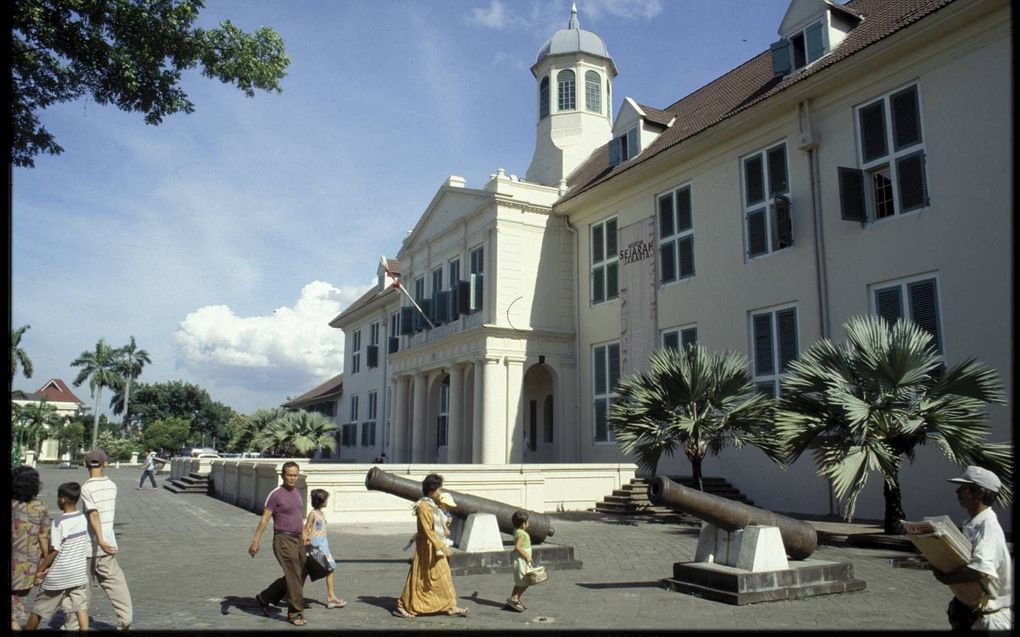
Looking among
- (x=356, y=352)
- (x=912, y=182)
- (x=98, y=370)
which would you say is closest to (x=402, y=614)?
(x=912, y=182)

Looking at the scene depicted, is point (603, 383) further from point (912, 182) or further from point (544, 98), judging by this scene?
point (544, 98)

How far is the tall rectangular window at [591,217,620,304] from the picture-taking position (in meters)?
23.0

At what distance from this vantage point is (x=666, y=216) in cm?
2103

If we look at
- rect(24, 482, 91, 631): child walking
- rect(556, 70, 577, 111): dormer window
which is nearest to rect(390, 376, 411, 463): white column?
rect(556, 70, 577, 111): dormer window

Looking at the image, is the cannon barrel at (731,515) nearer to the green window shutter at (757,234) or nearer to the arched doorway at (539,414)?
the green window shutter at (757,234)

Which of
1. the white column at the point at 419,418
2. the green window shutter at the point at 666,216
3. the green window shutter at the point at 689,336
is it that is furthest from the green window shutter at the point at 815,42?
the white column at the point at 419,418

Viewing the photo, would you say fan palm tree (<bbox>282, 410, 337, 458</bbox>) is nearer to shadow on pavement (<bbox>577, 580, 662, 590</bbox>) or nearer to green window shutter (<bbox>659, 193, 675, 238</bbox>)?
green window shutter (<bbox>659, 193, 675, 238</bbox>)

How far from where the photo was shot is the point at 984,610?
14.6 ft

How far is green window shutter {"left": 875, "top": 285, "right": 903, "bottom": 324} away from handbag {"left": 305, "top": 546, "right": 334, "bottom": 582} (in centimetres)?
1155

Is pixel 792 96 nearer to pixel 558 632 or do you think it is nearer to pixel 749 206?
pixel 749 206

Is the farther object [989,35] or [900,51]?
[900,51]

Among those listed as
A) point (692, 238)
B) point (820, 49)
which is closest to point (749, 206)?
point (692, 238)

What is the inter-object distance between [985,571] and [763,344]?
13526 mm

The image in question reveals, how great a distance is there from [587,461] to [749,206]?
29.9 ft
